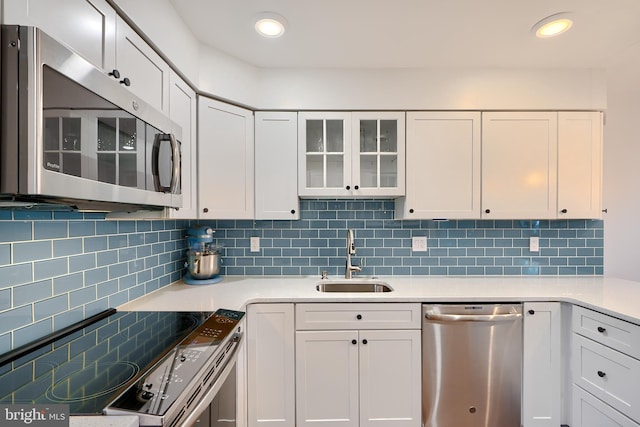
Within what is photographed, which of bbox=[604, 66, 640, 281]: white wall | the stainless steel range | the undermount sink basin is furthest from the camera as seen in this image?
bbox=[604, 66, 640, 281]: white wall

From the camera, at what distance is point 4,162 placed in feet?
2.02

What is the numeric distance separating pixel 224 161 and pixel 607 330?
2.37 meters

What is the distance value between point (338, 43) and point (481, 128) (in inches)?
45.4

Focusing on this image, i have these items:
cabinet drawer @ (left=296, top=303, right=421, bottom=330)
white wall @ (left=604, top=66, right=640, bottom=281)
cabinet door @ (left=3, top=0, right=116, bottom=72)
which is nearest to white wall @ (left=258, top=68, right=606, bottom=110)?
white wall @ (left=604, top=66, right=640, bottom=281)

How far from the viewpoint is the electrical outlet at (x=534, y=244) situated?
7.57 ft

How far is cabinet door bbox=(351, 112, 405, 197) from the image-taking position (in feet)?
6.73

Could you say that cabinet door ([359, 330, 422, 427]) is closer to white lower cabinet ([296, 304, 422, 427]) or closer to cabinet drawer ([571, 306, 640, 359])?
white lower cabinet ([296, 304, 422, 427])

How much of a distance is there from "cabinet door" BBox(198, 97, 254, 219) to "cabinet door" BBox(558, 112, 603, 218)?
2192mm

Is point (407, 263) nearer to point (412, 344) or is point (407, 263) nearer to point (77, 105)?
point (412, 344)

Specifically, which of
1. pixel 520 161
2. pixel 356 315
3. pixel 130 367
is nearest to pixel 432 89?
pixel 520 161

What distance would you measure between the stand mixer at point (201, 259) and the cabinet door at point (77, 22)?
1232mm

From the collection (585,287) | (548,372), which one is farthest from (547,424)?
(585,287)

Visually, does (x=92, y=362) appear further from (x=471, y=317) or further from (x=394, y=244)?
(x=394, y=244)

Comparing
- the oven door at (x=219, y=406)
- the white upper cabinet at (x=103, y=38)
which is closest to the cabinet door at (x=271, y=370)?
the oven door at (x=219, y=406)
